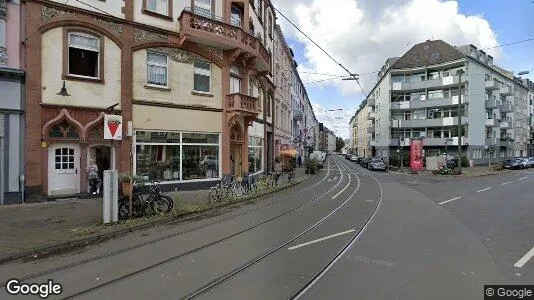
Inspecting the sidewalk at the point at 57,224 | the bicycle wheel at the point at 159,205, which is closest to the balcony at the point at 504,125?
the sidewalk at the point at 57,224

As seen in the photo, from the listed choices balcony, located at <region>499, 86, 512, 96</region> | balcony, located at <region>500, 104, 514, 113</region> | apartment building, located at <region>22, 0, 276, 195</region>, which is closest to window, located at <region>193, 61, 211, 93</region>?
apartment building, located at <region>22, 0, 276, 195</region>

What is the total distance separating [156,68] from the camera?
59.7ft

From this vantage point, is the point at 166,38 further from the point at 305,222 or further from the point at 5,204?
the point at 305,222

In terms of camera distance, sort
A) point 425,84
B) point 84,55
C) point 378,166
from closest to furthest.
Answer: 1. point 84,55
2. point 378,166
3. point 425,84

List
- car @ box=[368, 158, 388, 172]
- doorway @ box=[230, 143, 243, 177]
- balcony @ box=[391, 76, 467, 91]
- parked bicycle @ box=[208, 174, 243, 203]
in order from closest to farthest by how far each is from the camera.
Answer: parked bicycle @ box=[208, 174, 243, 203]
doorway @ box=[230, 143, 243, 177]
car @ box=[368, 158, 388, 172]
balcony @ box=[391, 76, 467, 91]

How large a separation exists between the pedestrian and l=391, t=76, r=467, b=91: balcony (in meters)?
52.3

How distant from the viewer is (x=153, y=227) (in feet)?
33.5

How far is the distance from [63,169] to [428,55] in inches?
2255

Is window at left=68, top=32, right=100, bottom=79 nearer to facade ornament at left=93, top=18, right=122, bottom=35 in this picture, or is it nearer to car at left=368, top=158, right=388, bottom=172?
facade ornament at left=93, top=18, right=122, bottom=35

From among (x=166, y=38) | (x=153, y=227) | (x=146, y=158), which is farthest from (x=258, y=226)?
(x=166, y=38)

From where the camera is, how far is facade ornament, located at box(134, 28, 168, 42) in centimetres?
1736

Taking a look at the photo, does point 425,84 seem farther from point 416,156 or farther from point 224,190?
point 224,190

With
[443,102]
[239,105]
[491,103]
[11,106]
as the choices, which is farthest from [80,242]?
[491,103]

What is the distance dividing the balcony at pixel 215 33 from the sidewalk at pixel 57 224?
896 centimetres
